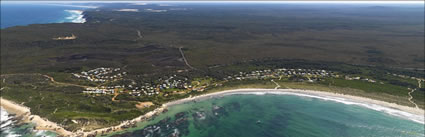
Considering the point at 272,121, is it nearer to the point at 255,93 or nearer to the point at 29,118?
the point at 255,93

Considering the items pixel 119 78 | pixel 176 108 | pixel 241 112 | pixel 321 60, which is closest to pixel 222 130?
pixel 241 112

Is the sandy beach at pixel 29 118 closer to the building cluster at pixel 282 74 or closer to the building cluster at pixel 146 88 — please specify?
the building cluster at pixel 146 88

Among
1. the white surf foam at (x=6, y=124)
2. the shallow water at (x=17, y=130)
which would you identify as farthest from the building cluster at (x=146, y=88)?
the shallow water at (x=17, y=130)

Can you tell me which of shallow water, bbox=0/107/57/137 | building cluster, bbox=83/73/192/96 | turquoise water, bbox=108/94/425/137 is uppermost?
building cluster, bbox=83/73/192/96

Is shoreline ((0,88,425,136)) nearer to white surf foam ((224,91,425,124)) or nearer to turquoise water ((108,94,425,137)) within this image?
white surf foam ((224,91,425,124))

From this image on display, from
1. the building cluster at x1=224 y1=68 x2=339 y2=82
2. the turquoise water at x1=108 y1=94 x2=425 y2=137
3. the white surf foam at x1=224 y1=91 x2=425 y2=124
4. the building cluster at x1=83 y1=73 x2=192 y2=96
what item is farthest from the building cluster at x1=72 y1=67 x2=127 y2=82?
the white surf foam at x1=224 y1=91 x2=425 y2=124

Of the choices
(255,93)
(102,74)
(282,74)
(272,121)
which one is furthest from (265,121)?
(102,74)
